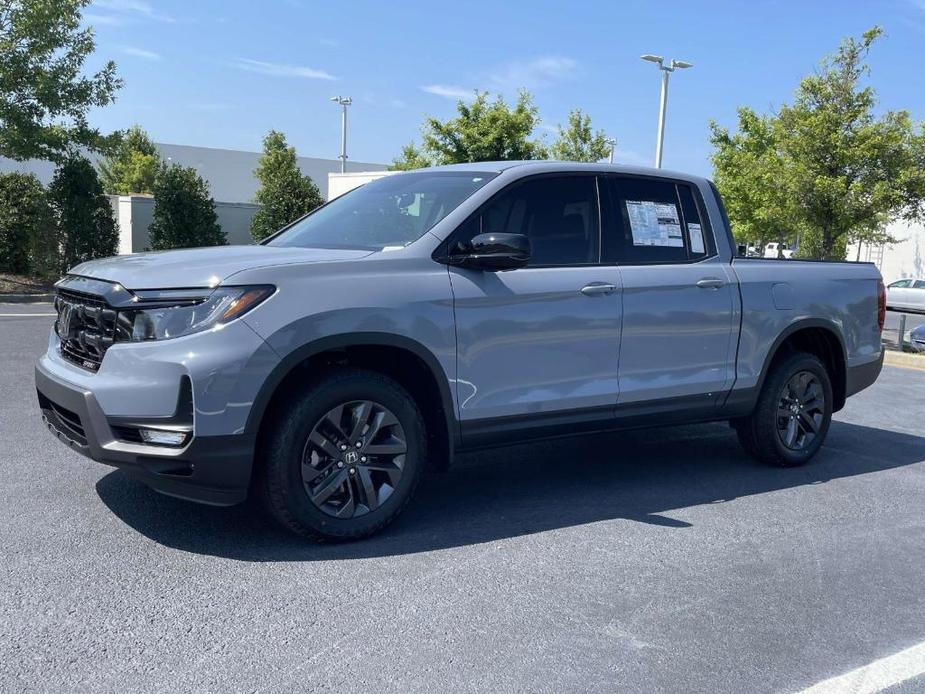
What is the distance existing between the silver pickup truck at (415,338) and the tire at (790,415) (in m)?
0.02

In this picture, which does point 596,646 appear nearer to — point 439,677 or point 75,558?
point 439,677

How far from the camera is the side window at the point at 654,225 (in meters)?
5.32

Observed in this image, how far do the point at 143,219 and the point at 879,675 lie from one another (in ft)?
86.2

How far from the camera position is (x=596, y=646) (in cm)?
336

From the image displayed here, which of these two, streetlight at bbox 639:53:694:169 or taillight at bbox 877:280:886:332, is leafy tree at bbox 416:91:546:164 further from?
taillight at bbox 877:280:886:332

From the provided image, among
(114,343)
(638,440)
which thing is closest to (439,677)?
(114,343)

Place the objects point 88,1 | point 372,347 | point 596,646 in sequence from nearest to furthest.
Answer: point 596,646, point 372,347, point 88,1

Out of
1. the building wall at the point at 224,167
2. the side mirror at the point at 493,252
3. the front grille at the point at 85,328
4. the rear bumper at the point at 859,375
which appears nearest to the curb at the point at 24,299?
the front grille at the point at 85,328

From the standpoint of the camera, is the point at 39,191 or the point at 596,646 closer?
the point at 596,646

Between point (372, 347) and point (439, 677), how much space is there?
179 cm

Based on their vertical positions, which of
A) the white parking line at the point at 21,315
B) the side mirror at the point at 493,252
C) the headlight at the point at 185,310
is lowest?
the white parking line at the point at 21,315

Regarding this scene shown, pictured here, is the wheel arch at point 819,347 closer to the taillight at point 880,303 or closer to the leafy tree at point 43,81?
the taillight at point 880,303

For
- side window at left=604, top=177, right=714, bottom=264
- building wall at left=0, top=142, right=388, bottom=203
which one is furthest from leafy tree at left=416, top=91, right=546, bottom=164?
building wall at left=0, top=142, right=388, bottom=203

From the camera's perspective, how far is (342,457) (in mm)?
4246
